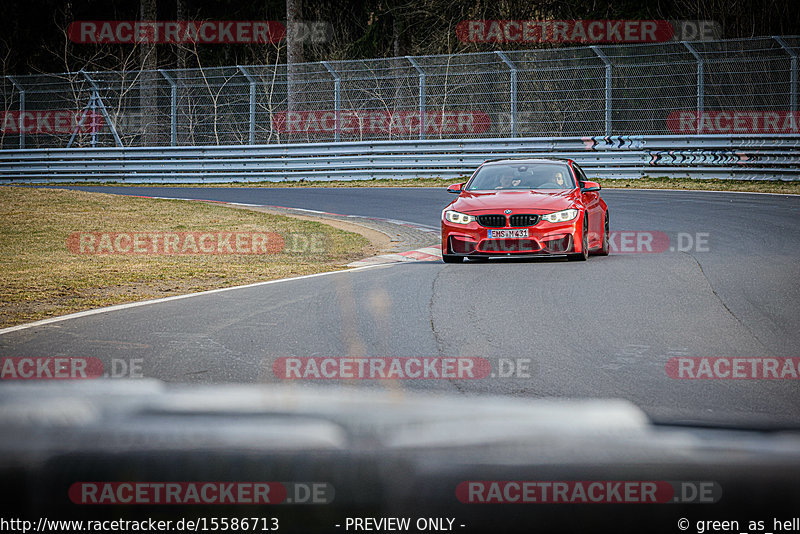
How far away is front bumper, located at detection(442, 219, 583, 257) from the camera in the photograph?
1153 centimetres

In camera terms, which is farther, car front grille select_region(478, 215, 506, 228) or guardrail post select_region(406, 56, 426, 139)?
guardrail post select_region(406, 56, 426, 139)

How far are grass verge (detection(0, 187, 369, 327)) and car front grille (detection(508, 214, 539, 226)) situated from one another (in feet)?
7.66

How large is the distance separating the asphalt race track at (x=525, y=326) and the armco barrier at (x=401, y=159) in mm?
11270

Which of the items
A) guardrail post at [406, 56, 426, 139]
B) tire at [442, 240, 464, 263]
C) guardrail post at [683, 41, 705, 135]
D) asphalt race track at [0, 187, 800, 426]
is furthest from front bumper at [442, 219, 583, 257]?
guardrail post at [406, 56, 426, 139]

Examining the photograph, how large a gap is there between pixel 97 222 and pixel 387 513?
49.6ft

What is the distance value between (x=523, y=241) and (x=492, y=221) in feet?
1.43

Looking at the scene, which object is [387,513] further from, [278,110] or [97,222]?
[278,110]

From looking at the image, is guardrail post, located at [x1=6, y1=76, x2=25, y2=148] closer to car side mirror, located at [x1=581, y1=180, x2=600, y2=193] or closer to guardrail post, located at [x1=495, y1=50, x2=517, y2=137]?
guardrail post, located at [x1=495, y1=50, x2=517, y2=137]

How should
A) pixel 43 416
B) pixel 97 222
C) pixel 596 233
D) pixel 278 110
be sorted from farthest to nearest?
pixel 278 110 → pixel 97 222 → pixel 596 233 → pixel 43 416

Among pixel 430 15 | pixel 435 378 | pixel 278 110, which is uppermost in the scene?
pixel 430 15

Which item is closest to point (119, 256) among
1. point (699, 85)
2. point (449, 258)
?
point (449, 258)

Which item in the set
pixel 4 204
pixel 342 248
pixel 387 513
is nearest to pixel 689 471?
pixel 387 513

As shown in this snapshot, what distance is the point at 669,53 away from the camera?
23859 mm

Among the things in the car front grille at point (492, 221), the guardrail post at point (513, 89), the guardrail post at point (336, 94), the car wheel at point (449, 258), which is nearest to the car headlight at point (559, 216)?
the car front grille at point (492, 221)
